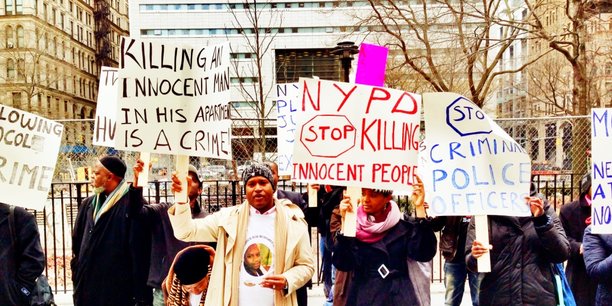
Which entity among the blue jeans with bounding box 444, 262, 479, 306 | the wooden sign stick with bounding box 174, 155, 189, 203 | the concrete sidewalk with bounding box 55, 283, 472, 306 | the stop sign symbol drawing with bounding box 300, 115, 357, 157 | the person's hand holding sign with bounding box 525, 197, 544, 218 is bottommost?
the concrete sidewalk with bounding box 55, 283, 472, 306

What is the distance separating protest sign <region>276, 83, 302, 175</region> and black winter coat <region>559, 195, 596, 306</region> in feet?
9.50

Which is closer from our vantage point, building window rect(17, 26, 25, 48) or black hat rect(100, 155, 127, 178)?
black hat rect(100, 155, 127, 178)

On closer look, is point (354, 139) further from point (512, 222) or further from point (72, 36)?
point (72, 36)

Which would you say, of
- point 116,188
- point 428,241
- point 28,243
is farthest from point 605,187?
point 28,243

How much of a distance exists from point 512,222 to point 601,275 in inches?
25.3

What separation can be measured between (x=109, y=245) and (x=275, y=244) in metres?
1.55

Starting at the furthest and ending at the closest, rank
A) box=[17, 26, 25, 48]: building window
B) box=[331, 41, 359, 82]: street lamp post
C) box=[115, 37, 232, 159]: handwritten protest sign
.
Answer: box=[17, 26, 25, 48]: building window, box=[331, 41, 359, 82]: street lamp post, box=[115, 37, 232, 159]: handwritten protest sign

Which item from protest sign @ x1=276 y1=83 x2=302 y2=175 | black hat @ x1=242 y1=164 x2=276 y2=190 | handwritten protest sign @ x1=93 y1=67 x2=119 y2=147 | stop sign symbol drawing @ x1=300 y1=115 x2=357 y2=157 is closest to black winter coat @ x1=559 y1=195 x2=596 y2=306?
stop sign symbol drawing @ x1=300 y1=115 x2=357 y2=157

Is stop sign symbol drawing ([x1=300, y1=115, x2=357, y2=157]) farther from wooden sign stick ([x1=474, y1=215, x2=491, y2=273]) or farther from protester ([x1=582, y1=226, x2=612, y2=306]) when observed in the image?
protester ([x1=582, y1=226, x2=612, y2=306])

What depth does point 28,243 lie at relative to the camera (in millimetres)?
3939

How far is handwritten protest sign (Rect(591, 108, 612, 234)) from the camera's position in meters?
3.55

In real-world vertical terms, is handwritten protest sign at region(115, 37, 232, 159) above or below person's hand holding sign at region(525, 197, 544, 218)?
above

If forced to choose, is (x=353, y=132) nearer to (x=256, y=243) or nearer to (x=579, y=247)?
(x=256, y=243)

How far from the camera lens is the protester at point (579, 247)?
446cm
